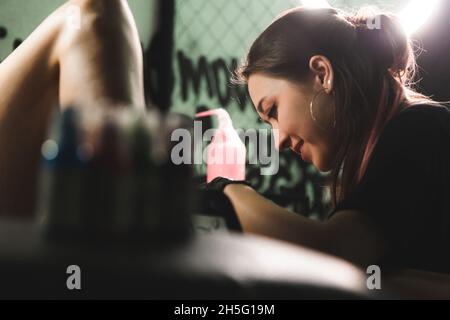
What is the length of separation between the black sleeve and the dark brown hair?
0.46ft

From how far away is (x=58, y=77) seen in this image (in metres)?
0.85

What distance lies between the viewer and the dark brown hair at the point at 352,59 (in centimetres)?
107

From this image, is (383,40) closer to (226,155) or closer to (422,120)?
(422,120)

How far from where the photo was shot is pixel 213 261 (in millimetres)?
312

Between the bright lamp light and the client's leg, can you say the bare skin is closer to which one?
the client's leg

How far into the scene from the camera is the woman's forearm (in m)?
0.88

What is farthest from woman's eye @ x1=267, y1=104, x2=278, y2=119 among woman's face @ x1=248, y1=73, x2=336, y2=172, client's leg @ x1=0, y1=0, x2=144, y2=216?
client's leg @ x1=0, y1=0, x2=144, y2=216

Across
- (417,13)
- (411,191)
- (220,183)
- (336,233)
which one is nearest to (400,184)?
(411,191)

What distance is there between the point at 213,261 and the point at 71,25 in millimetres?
586

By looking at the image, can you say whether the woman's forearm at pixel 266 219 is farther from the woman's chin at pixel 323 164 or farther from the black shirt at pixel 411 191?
the woman's chin at pixel 323 164

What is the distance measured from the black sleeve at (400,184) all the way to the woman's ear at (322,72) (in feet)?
0.69

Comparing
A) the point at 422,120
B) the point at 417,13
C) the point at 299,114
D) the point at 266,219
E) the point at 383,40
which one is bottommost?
the point at 266,219

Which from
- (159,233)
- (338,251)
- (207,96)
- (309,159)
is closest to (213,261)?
(159,233)

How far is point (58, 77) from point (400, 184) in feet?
1.93
